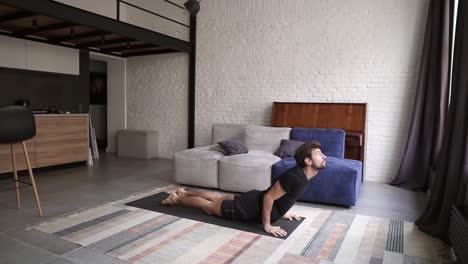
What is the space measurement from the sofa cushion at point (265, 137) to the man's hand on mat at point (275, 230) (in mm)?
2124

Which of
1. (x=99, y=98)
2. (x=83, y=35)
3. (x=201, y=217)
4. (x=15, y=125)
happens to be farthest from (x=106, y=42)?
(x=201, y=217)

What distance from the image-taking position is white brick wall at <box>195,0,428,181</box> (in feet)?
16.6

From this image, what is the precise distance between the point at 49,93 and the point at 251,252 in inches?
214

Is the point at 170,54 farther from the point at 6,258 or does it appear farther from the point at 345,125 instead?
the point at 6,258

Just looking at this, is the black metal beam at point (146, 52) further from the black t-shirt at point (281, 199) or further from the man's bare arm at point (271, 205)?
the man's bare arm at point (271, 205)

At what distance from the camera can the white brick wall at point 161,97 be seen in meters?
7.02

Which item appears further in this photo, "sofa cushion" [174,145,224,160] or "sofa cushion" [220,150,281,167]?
"sofa cushion" [174,145,224,160]

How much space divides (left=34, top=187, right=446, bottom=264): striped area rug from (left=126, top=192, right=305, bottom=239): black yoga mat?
0.27 feet

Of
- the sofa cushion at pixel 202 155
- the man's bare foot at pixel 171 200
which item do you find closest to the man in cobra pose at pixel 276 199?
the man's bare foot at pixel 171 200

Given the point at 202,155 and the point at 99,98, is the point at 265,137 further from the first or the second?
the point at 99,98

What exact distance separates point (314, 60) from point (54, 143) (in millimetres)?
4580

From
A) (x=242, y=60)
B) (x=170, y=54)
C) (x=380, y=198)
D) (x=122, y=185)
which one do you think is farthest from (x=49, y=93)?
(x=380, y=198)

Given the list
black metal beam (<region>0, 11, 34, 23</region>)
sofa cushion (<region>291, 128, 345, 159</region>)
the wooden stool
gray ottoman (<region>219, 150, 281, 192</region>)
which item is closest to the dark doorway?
black metal beam (<region>0, 11, 34, 23</region>)

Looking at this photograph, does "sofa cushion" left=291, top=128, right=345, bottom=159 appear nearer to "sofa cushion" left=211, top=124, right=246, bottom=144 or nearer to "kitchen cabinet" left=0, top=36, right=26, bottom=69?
"sofa cushion" left=211, top=124, right=246, bottom=144
